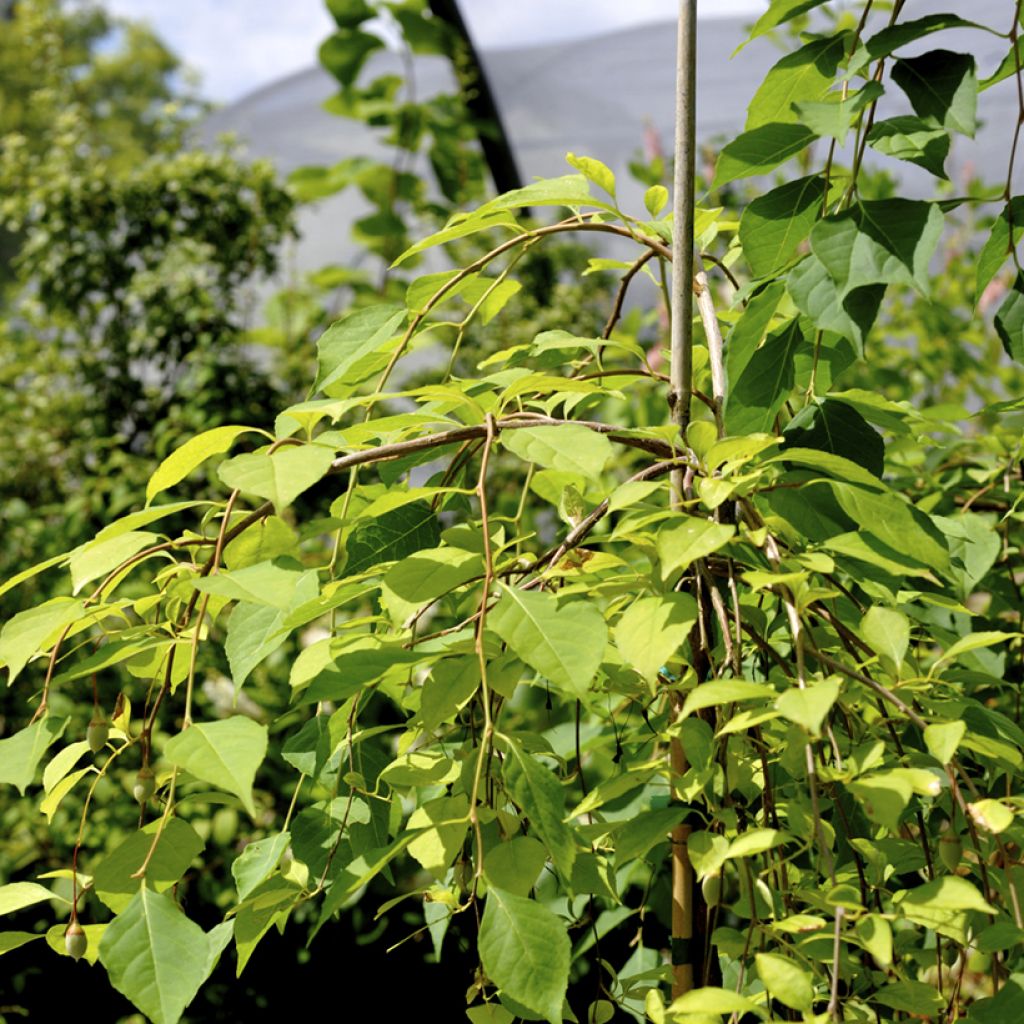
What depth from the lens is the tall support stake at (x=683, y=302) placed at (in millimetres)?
596

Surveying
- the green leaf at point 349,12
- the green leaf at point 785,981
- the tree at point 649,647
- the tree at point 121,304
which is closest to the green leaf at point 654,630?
the tree at point 649,647

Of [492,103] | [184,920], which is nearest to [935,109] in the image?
[184,920]

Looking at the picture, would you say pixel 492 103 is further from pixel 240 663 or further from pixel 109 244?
pixel 240 663

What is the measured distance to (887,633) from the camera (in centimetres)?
52

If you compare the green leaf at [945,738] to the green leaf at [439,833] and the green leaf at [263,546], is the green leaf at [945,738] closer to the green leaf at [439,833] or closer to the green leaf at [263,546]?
the green leaf at [439,833]

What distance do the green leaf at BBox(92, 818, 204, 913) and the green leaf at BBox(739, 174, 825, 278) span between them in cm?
38

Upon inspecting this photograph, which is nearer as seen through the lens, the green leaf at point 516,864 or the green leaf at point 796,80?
the green leaf at point 516,864

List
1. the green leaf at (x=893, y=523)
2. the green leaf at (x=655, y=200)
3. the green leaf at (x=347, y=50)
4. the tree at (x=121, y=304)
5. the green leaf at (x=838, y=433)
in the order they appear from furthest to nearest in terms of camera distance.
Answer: the green leaf at (x=347, y=50), the tree at (x=121, y=304), the green leaf at (x=655, y=200), the green leaf at (x=838, y=433), the green leaf at (x=893, y=523)

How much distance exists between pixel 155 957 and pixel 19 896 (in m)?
0.10

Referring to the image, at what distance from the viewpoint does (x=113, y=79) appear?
1647cm

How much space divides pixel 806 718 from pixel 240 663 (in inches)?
10.2

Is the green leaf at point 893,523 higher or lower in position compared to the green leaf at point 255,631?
lower

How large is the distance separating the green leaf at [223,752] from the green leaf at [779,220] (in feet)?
1.09

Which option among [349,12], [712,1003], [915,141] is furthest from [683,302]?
[349,12]
